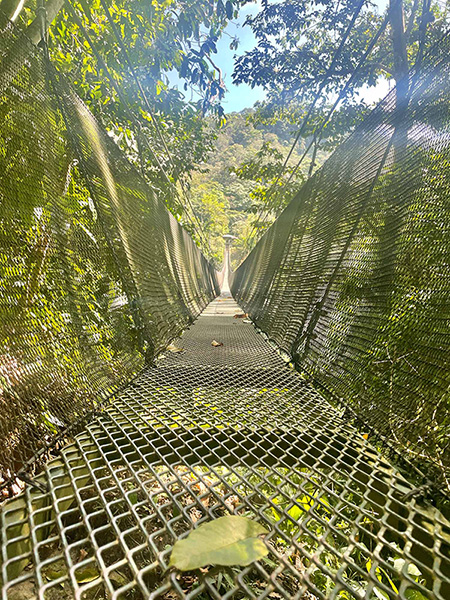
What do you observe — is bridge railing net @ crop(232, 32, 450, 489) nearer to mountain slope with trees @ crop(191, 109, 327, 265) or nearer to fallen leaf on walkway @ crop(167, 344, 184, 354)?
fallen leaf on walkway @ crop(167, 344, 184, 354)

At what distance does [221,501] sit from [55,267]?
0.71 metres

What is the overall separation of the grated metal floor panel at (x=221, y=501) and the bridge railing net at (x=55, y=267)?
9 centimetres

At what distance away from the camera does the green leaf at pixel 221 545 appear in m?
0.37

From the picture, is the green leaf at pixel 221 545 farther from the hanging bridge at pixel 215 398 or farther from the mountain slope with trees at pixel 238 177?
the mountain slope with trees at pixel 238 177

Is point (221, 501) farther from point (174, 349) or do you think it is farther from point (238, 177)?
point (238, 177)

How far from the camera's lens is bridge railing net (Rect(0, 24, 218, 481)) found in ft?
2.18

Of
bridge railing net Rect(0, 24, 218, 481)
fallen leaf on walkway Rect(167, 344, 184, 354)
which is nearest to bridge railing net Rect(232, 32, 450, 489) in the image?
fallen leaf on walkway Rect(167, 344, 184, 354)

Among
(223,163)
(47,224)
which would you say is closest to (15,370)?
(47,224)

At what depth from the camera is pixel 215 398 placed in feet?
3.28

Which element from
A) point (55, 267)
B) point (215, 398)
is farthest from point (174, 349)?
point (55, 267)

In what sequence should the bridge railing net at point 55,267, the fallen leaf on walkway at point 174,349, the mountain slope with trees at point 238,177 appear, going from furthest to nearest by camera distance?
the mountain slope with trees at point 238,177
the fallen leaf on walkway at point 174,349
the bridge railing net at point 55,267

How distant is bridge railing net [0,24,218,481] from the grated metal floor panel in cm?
9

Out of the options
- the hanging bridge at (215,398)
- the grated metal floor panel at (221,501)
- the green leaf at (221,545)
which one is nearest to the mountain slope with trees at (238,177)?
the hanging bridge at (215,398)

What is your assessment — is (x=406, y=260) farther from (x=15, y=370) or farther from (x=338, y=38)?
A: (x=338, y=38)
